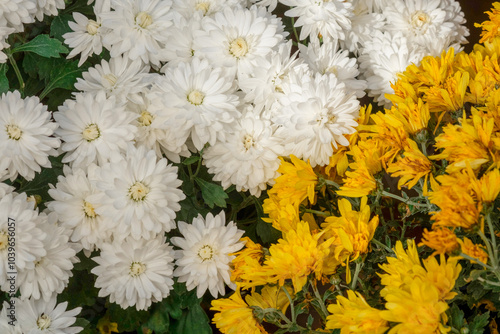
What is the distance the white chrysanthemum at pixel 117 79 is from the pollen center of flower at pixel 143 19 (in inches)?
2.3

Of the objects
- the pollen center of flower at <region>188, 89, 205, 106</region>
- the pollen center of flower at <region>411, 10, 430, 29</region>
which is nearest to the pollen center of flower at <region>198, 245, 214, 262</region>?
the pollen center of flower at <region>188, 89, 205, 106</region>

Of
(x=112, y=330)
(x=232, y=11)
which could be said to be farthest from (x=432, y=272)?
(x=112, y=330)

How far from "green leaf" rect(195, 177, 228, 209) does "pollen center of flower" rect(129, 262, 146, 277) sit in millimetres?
137

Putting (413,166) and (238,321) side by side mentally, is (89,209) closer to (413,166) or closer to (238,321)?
(238,321)

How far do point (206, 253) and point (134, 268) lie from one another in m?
0.10

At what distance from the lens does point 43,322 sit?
759 mm

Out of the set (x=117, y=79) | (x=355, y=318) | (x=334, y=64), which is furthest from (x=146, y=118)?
(x=355, y=318)

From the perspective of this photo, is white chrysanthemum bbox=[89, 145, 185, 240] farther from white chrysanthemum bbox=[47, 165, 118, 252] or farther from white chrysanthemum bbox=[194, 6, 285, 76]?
white chrysanthemum bbox=[194, 6, 285, 76]

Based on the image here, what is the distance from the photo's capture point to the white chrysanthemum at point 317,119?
0.78 meters

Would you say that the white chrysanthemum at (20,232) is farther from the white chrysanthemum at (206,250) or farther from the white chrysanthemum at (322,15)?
the white chrysanthemum at (322,15)

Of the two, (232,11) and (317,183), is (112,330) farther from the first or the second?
(232,11)

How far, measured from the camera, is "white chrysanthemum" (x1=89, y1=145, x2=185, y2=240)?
734mm

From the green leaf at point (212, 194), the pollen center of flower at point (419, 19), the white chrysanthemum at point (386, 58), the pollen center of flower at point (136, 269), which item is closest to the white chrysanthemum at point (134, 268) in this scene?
the pollen center of flower at point (136, 269)

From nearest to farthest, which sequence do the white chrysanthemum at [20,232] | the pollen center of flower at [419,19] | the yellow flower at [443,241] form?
the yellow flower at [443,241]
the white chrysanthemum at [20,232]
the pollen center of flower at [419,19]
